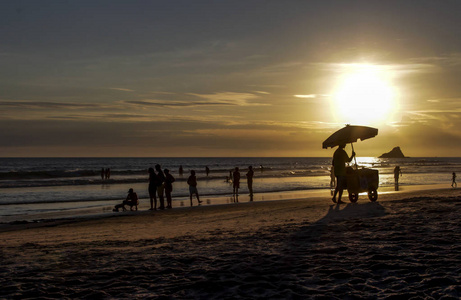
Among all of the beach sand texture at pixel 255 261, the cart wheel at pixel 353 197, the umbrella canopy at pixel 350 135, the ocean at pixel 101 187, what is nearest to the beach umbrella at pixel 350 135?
the umbrella canopy at pixel 350 135

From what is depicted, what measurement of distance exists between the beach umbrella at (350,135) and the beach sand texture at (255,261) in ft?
15.4

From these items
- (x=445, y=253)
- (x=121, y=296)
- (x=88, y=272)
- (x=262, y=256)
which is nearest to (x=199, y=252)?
(x=262, y=256)

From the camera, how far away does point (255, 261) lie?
6551 millimetres

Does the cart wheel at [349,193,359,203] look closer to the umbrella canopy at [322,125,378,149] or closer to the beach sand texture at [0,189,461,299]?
the umbrella canopy at [322,125,378,149]

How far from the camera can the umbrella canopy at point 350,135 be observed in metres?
15.3

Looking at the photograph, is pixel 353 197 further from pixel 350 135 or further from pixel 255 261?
pixel 255 261

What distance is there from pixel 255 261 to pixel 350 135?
9801 mm

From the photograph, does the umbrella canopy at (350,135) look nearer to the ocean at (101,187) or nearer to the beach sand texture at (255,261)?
the beach sand texture at (255,261)

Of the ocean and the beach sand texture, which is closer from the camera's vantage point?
the beach sand texture

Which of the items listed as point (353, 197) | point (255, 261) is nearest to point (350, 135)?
point (353, 197)

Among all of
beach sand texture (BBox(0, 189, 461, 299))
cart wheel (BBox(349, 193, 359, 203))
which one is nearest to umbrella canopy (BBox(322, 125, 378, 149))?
cart wheel (BBox(349, 193, 359, 203))

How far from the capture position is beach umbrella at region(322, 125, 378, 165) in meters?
15.3

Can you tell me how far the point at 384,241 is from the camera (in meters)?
7.62

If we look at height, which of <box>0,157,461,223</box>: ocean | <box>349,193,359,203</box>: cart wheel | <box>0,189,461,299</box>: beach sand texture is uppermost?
<box>349,193,359,203</box>: cart wheel
